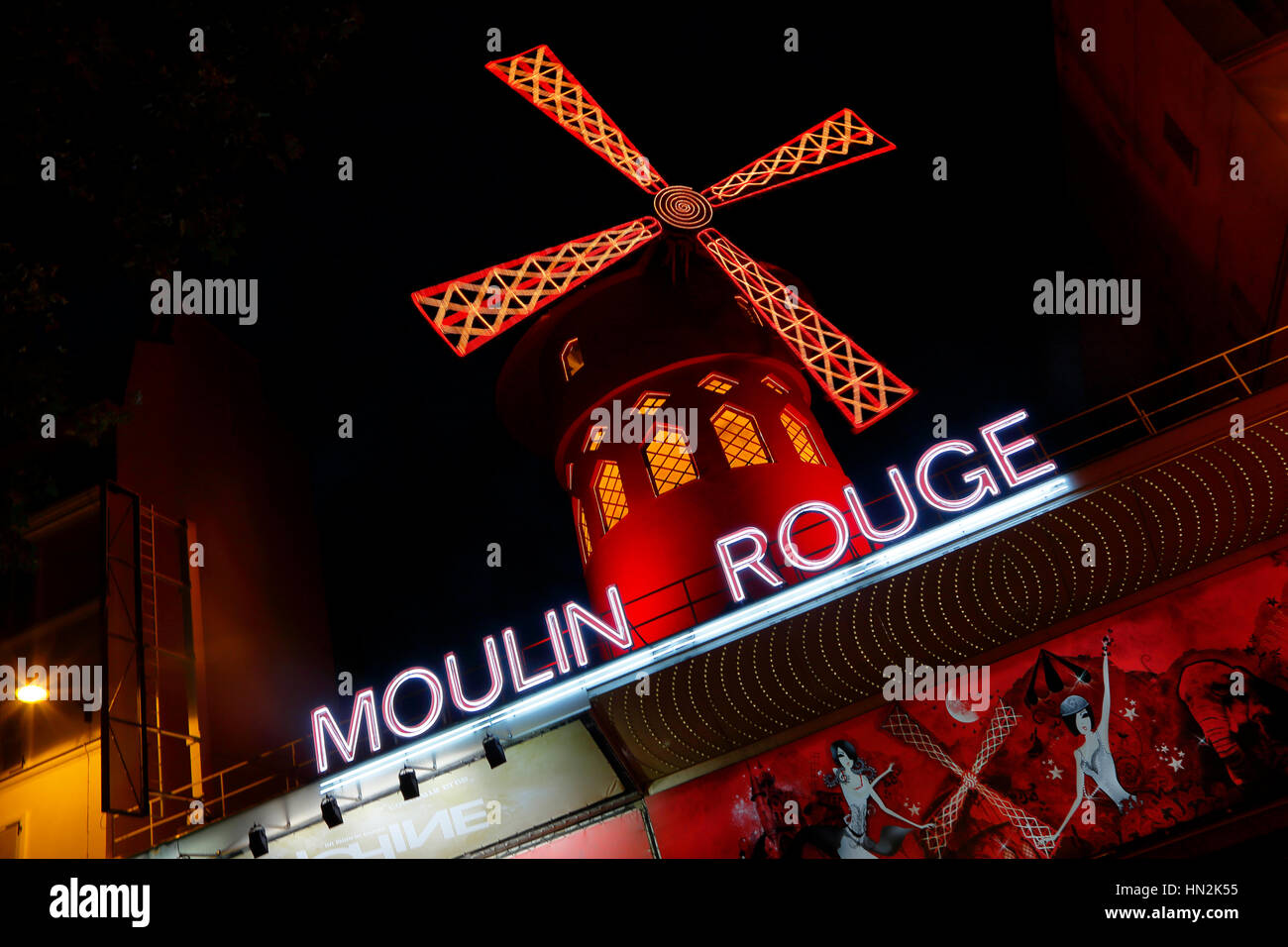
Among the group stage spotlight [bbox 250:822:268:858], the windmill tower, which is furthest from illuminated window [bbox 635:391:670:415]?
stage spotlight [bbox 250:822:268:858]

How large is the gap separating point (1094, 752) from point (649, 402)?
5690 mm

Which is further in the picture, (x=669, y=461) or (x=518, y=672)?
(x=669, y=461)

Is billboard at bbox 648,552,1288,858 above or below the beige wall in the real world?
below

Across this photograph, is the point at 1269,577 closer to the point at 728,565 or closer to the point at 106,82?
the point at 728,565

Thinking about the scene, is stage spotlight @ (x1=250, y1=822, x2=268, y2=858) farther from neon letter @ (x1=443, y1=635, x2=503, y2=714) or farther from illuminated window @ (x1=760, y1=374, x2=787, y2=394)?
illuminated window @ (x1=760, y1=374, x2=787, y2=394)

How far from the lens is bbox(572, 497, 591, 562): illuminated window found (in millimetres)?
10773

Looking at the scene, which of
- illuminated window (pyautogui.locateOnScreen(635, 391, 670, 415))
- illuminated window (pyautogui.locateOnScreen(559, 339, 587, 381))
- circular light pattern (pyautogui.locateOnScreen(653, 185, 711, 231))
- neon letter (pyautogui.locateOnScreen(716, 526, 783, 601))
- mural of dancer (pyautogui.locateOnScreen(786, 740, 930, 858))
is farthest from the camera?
illuminated window (pyautogui.locateOnScreen(559, 339, 587, 381))

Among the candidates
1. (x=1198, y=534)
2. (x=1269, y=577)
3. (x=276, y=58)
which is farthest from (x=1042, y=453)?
(x=276, y=58)

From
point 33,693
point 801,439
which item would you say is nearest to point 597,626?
point 801,439

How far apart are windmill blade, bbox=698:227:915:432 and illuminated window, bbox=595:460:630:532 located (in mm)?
2542

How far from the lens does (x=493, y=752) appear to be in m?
7.20

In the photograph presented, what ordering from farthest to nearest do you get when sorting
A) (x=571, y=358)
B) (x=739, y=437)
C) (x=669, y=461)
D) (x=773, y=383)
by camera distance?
(x=571, y=358) < (x=773, y=383) < (x=739, y=437) < (x=669, y=461)

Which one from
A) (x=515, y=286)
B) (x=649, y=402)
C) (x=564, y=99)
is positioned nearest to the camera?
(x=649, y=402)

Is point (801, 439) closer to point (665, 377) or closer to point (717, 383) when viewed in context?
point (717, 383)
